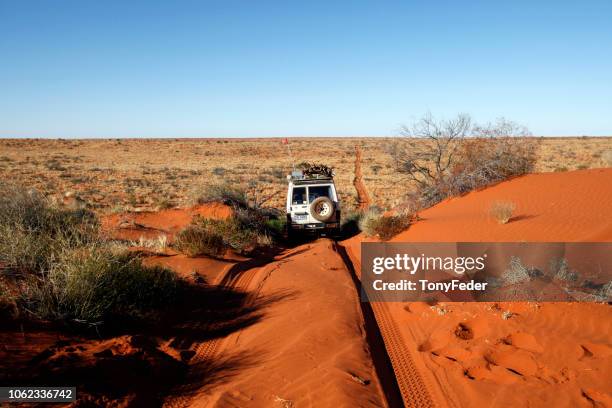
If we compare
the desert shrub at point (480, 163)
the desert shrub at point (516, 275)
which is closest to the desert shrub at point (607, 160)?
the desert shrub at point (480, 163)

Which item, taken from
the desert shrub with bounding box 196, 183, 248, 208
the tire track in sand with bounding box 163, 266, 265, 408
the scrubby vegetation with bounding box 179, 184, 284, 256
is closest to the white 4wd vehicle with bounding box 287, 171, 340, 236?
the scrubby vegetation with bounding box 179, 184, 284, 256

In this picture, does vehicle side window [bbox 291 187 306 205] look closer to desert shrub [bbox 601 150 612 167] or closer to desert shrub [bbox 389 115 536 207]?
desert shrub [bbox 389 115 536 207]

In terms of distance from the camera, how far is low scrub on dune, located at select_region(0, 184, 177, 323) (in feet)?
18.6

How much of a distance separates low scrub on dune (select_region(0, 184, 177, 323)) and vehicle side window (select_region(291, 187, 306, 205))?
6.06 meters

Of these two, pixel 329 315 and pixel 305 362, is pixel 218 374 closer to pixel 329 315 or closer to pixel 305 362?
pixel 305 362

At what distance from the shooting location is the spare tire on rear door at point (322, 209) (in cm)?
1260

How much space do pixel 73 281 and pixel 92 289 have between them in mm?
263

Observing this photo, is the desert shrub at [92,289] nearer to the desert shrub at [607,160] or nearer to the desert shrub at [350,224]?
the desert shrub at [350,224]

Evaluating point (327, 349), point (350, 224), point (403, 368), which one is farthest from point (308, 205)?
point (403, 368)

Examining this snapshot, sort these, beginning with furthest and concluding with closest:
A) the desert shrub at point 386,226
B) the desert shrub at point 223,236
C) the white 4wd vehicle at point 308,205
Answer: the white 4wd vehicle at point 308,205 → the desert shrub at point 386,226 → the desert shrub at point 223,236

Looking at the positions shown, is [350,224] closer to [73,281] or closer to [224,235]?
[224,235]

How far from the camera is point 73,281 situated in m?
5.82

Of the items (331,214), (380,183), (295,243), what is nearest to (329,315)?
(331,214)

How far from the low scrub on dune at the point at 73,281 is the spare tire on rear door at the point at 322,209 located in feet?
18.9
